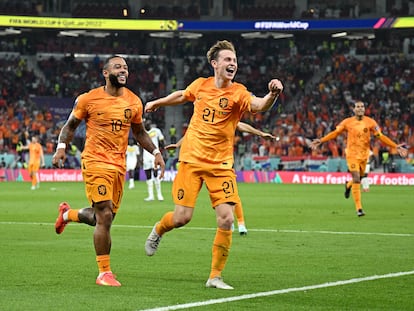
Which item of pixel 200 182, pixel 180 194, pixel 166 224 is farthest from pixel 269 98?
pixel 166 224

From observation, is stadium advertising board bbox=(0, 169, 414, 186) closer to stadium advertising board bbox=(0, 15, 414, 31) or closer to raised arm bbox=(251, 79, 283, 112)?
stadium advertising board bbox=(0, 15, 414, 31)

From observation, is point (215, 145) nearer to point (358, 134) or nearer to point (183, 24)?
point (358, 134)

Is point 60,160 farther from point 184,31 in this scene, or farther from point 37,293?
point 184,31

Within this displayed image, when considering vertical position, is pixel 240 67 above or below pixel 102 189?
above

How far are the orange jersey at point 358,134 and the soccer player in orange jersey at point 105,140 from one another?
1314 centimetres

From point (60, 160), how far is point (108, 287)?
1727 millimetres

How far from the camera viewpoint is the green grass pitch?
9.21m

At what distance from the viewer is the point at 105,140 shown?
36.5 feet

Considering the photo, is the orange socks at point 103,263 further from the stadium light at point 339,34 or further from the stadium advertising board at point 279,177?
the stadium light at point 339,34

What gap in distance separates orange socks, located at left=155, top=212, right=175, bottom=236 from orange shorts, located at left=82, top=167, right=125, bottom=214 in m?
0.59

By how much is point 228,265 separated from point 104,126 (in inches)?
110

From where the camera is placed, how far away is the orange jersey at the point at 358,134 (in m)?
23.8

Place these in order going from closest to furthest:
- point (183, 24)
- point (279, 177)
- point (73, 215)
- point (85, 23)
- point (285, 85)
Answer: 1. point (73, 215)
2. point (279, 177)
3. point (85, 23)
4. point (183, 24)
5. point (285, 85)

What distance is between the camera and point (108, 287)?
10.2 metres
